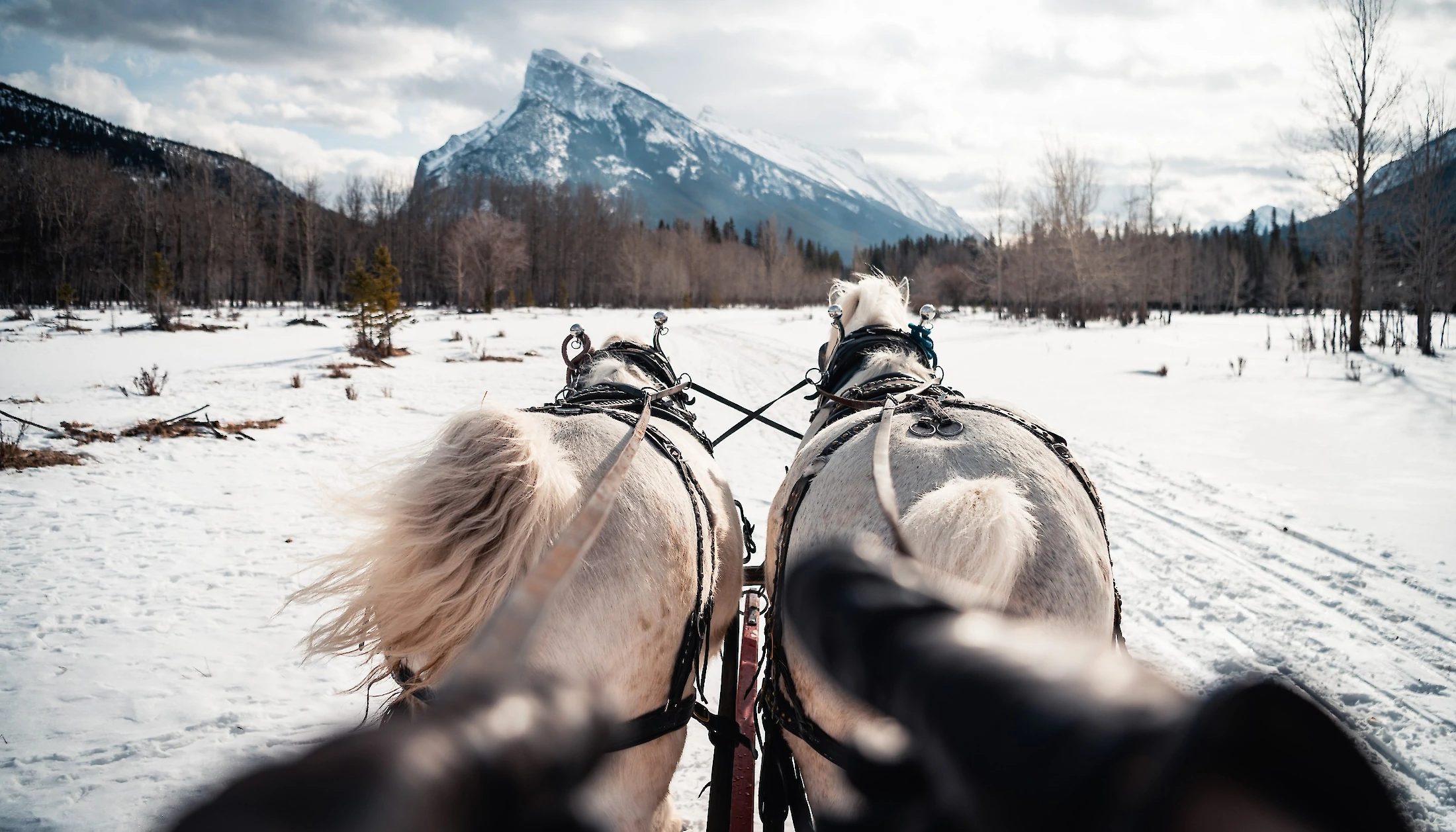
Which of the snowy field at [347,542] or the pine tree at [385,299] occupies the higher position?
the pine tree at [385,299]

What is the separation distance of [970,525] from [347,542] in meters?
5.20

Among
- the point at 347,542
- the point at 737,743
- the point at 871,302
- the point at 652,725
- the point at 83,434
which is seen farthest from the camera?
the point at 83,434

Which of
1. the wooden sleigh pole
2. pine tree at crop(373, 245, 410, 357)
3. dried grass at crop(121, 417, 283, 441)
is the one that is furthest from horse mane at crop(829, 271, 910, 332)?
pine tree at crop(373, 245, 410, 357)

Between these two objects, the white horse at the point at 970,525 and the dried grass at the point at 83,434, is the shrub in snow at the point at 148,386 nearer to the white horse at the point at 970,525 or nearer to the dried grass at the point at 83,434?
the dried grass at the point at 83,434

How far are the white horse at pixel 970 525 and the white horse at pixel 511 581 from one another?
0.39 meters

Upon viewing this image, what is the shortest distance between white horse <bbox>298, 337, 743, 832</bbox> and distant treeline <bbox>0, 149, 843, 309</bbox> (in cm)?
3590

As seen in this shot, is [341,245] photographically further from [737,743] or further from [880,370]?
[737,743]

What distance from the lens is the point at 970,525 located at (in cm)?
136

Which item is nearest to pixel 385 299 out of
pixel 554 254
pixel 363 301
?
pixel 363 301

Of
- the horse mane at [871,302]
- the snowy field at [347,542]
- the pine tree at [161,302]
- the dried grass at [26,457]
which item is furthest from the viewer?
the pine tree at [161,302]

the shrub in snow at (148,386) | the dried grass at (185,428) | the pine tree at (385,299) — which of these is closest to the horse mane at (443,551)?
the dried grass at (185,428)

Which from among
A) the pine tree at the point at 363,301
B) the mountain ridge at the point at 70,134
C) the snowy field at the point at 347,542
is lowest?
the snowy field at the point at 347,542

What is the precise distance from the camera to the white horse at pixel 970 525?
4.39 ft

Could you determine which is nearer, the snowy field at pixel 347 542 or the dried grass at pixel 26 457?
the snowy field at pixel 347 542
